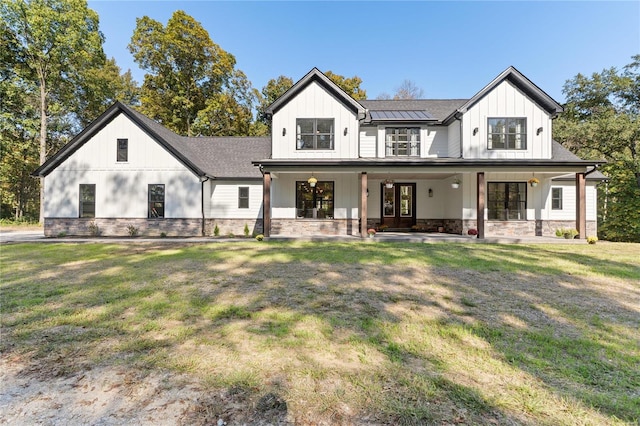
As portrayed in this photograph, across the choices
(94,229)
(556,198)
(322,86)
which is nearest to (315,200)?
(322,86)

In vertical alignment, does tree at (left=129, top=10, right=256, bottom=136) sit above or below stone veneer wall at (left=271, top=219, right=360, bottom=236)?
above

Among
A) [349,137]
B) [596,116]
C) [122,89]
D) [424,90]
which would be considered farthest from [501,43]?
[122,89]

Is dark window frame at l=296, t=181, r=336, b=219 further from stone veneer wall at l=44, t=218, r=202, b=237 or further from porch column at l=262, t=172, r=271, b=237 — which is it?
stone veneer wall at l=44, t=218, r=202, b=237

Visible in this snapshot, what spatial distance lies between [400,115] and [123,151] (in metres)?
14.4

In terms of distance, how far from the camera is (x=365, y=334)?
3.49 metres

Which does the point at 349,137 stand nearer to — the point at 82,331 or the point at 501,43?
the point at 501,43

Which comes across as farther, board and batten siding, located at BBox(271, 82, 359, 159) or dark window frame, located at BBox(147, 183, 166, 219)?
dark window frame, located at BBox(147, 183, 166, 219)

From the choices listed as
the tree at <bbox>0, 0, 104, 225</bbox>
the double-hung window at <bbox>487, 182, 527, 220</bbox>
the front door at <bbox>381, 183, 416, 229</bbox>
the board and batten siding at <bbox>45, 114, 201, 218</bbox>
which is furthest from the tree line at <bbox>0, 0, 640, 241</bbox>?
the front door at <bbox>381, 183, 416, 229</bbox>

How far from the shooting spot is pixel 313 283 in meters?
5.75

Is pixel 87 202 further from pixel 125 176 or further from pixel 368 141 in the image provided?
pixel 368 141

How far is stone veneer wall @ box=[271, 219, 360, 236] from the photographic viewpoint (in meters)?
14.5

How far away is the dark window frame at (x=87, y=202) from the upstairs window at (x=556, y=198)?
76.1ft

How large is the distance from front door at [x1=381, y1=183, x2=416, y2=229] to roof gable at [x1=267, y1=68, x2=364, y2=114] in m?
4.63

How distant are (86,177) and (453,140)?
18.7 m
